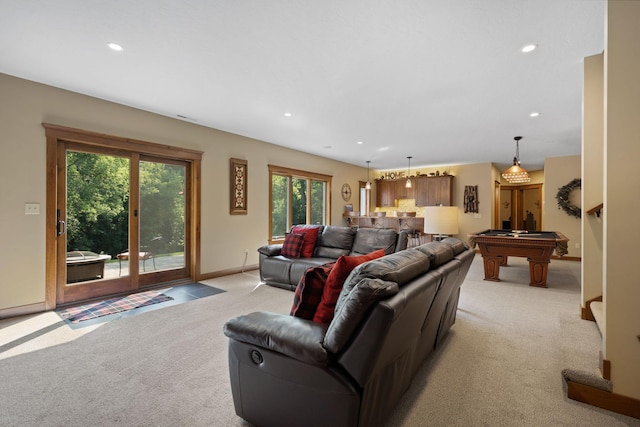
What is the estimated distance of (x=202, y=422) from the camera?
5.31 ft

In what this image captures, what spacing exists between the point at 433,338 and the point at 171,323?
2.52 meters

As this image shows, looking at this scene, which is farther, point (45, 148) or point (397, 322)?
point (45, 148)

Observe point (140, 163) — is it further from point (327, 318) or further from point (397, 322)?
point (397, 322)

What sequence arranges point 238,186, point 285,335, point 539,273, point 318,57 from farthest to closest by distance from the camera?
point 238,186, point 539,273, point 318,57, point 285,335

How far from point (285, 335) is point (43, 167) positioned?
372cm

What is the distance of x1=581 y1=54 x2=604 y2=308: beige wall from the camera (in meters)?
2.77

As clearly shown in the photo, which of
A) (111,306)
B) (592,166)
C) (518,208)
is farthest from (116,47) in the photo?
(518,208)

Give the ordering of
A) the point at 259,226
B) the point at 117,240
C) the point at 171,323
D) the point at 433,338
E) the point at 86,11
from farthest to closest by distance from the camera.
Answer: the point at 259,226 → the point at 117,240 → the point at 171,323 → the point at 433,338 → the point at 86,11

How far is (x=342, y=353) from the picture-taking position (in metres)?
1.25

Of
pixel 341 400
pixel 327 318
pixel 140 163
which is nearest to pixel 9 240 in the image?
pixel 140 163

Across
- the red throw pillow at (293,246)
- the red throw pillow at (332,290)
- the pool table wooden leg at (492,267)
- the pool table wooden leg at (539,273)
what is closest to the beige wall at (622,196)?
the red throw pillow at (332,290)

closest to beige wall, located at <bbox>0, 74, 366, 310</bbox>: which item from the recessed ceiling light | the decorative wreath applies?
the recessed ceiling light

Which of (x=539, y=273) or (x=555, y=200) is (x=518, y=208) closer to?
(x=555, y=200)

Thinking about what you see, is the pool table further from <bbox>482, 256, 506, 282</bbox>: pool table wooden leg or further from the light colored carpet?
the light colored carpet
